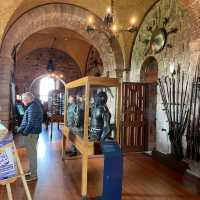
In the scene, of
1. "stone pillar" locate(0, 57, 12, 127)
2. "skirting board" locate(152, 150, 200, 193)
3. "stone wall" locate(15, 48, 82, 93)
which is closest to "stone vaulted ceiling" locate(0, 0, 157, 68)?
"stone pillar" locate(0, 57, 12, 127)

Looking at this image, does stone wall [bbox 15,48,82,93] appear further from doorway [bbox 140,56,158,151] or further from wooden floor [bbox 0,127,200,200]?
wooden floor [bbox 0,127,200,200]

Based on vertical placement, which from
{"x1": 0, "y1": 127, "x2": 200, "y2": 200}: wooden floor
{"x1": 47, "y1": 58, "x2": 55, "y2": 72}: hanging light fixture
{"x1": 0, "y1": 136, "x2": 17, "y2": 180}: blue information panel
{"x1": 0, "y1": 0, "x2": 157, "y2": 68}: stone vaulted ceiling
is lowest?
{"x1": 0, "y1": 127, "x2": 200, "y2": 200}: wooden floor

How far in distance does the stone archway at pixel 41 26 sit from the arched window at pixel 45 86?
8.02m

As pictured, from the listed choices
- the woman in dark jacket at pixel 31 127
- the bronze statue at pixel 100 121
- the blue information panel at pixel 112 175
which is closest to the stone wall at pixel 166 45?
the bronze statue at pixel 100 121

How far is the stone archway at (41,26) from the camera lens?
708 cm

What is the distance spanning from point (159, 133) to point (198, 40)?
2562 mm

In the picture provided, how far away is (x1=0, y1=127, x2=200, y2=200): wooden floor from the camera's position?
3.80 metres

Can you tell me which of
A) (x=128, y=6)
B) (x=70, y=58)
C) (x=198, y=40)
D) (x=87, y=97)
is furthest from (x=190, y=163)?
(x=70, y=58)

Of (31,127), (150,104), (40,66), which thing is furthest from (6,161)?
(40,66)

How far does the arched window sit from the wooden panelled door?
9.52 metres

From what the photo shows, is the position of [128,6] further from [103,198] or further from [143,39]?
[103,198]

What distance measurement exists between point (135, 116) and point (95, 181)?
3.04 metres

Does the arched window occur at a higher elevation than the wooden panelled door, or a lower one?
higher

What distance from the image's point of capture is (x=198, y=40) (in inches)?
188
